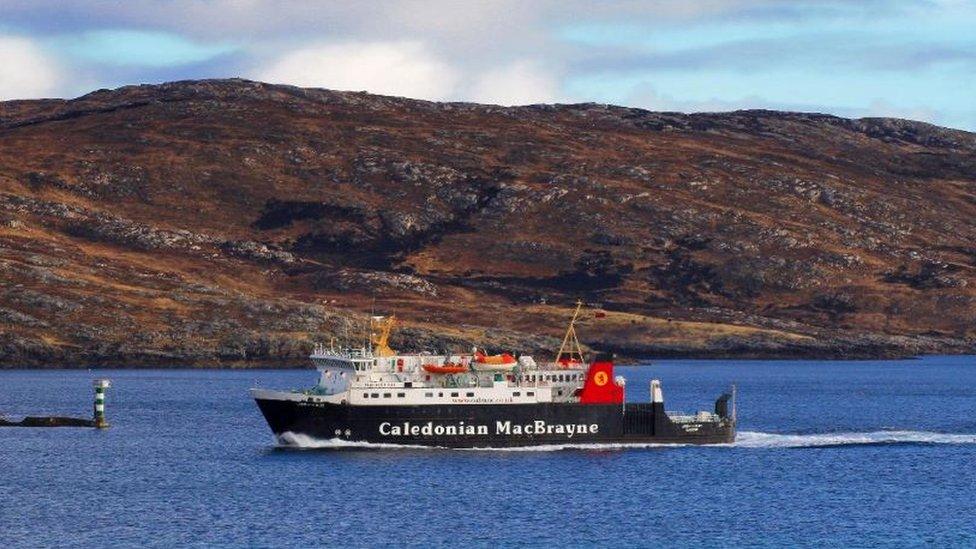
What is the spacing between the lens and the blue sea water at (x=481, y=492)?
8362cm

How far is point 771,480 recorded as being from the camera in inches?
4124

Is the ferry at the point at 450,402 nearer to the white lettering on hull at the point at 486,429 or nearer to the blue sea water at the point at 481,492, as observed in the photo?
the white lettering on hull at the point at 486,429

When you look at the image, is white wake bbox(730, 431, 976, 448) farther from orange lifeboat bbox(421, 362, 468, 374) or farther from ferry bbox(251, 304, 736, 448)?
orange lifeboat bbox(421, 362, 468, 374)

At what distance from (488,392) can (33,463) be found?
31500 millimetres

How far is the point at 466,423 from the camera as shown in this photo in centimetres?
10988

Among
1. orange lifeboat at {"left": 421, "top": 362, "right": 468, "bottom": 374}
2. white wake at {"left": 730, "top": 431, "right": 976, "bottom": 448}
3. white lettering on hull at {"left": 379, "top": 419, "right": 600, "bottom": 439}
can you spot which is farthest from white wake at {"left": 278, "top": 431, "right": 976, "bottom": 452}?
orange lifeboat at {"left": 421, "top": 362, "right": 468, "bottom": 374}

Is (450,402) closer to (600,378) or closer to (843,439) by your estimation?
(600,378)

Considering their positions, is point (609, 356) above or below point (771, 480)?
above

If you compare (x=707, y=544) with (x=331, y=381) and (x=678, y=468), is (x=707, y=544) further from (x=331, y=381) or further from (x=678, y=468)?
(x=331, y=381)

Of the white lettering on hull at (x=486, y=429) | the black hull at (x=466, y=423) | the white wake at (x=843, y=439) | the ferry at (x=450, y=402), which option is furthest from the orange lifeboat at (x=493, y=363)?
the white wake at (x=843, y=439)

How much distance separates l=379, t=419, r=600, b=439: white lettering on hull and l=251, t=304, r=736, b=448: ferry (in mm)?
67

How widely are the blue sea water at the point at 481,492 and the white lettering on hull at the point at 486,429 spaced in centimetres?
131

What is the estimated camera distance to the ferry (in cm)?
10869

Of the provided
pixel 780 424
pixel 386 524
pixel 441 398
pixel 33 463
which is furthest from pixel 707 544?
pixel 780 424
